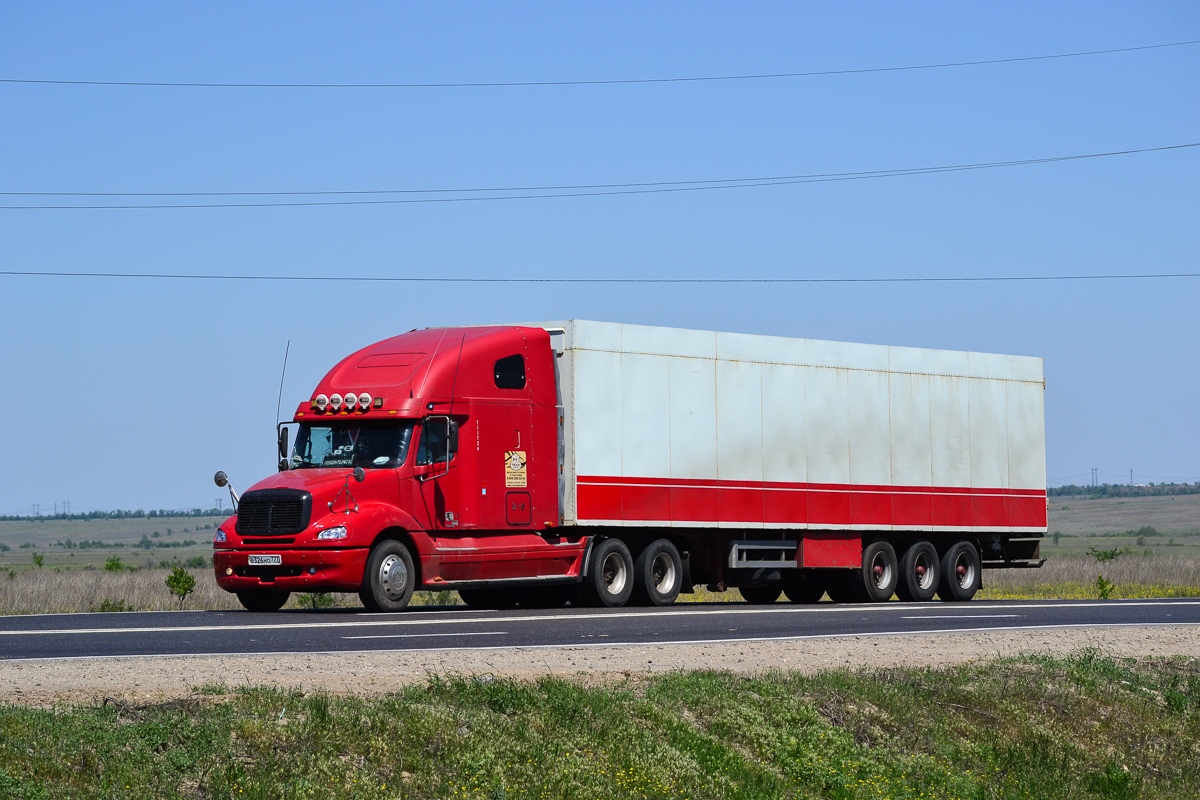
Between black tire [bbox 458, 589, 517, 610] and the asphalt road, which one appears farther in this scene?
black tire [bbox 458, 589, 517, 610]

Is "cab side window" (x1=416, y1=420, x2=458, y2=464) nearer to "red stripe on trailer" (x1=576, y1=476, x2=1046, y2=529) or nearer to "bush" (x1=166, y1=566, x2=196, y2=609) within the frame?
"red stripe on trailer" (x1=576, y1=476, x2=1046, y2=529)

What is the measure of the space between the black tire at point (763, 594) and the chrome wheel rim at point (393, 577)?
8981 mm

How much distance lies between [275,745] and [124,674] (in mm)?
2638

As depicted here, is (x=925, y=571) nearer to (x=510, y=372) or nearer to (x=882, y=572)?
(x=882, y=572)

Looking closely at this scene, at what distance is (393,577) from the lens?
19.9 meters

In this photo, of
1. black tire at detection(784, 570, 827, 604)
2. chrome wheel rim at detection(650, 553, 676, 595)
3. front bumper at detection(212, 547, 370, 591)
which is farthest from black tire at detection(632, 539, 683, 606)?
front bumper at detection(212, 547, 370, 591)

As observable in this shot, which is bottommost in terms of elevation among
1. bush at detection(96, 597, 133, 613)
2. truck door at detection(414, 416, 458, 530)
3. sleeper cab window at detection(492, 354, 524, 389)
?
Result: bush at detection(96, 597, 133, 613)

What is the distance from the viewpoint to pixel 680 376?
23250mm

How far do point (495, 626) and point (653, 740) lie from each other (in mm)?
7047

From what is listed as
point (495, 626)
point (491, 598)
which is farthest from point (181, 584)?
point (495, 626)

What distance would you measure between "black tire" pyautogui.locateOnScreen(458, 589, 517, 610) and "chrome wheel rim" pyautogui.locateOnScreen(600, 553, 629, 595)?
1946 mm

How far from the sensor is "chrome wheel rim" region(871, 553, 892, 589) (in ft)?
86.5

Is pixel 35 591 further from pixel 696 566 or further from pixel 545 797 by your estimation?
pixel 545 797

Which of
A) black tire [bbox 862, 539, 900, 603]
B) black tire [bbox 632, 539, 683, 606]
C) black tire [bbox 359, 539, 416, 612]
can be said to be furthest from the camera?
black tire [bbox 862, 539, 900, 603]
